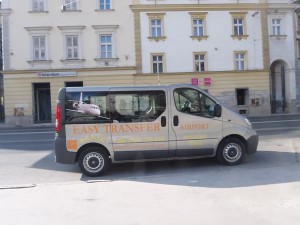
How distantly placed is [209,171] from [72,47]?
23488 mm

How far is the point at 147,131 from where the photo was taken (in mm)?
8070

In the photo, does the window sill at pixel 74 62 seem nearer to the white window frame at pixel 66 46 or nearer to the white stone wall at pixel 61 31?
the white window frame at pixel 66 46

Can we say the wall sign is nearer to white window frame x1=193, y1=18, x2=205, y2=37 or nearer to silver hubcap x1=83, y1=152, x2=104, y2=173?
white window frame x1=193, y1=18, x2=205, y2=37

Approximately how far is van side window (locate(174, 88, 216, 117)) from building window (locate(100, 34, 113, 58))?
2210 centimetres

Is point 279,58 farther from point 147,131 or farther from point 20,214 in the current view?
point 20,214

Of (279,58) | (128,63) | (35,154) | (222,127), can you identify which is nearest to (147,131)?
(222,127)

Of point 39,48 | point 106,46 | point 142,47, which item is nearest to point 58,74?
point 39,48

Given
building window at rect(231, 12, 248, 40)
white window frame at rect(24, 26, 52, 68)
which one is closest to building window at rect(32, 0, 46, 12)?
white window frame at rect(24, 26, 52, 68)

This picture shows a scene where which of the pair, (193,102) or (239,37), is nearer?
(193,102)

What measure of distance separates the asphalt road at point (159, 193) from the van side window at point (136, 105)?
1.27 m

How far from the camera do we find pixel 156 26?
30.0 metres

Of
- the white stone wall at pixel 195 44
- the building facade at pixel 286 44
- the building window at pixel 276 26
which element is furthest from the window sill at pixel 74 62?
the building window at pixel 276 26

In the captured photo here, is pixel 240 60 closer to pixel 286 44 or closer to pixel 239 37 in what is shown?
pixel 239 37

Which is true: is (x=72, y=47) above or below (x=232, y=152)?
above
